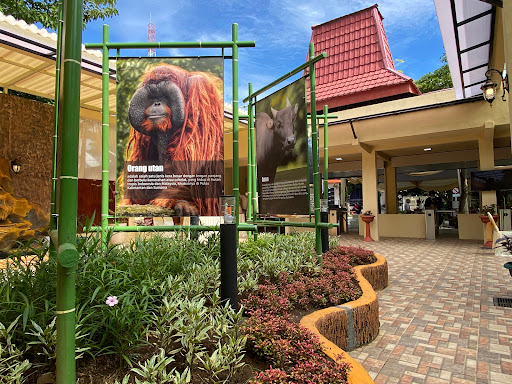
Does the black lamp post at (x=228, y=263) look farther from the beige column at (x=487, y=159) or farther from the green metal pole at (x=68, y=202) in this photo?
the beige column at (x=487, y=159)

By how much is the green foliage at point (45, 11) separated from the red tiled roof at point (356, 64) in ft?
26.9

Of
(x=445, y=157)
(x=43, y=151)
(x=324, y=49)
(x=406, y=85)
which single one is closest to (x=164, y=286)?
(x=43, y=151)

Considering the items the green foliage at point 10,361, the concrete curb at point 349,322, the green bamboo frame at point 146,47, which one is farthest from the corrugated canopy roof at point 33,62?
the concrete curb at point 349,322

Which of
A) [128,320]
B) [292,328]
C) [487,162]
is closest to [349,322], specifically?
[292,328]

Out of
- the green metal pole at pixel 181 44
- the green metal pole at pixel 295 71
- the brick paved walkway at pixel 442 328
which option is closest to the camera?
the brick paved walkway at pixel 442 328

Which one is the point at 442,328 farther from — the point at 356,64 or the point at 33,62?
the point at 356,64

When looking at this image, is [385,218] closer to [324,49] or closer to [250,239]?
[324,49]

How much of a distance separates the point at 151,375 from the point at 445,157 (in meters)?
14.6

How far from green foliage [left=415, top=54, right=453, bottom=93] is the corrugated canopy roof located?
16595 mm

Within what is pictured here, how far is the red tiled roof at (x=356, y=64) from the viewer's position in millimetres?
12242

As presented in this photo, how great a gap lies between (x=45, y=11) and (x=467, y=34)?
11.9 meters

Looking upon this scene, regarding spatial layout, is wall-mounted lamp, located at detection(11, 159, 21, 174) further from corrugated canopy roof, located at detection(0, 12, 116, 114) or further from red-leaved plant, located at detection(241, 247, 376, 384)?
red-leaved plant, located at detection(241, 247, 376, 384)

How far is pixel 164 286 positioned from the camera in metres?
2.41

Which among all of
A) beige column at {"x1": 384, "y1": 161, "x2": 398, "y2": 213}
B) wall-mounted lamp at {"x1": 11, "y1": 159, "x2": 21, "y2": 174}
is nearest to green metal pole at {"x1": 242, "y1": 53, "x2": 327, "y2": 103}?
wall-mounted lamp at {"x1": 11, "y1": 159, "x2": 21, "y2": 174}
